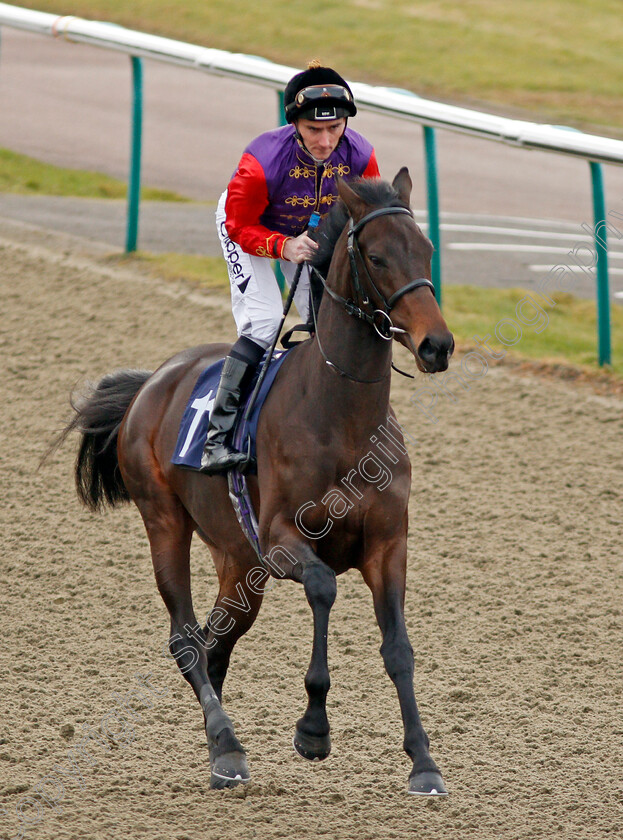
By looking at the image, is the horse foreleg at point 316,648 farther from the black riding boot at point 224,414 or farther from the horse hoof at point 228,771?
the black riding boot at point 224,414

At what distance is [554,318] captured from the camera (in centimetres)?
973

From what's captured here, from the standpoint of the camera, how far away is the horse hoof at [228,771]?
13.4 ft

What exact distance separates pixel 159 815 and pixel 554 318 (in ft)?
21.3

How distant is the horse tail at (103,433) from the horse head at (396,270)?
1791mm

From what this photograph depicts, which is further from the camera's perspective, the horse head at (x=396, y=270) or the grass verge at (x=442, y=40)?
the grass verge at (x=442, y=40)

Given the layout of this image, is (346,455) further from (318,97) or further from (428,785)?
(318,97)

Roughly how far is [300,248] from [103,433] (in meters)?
1.63

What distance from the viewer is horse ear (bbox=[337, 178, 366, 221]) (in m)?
3.71

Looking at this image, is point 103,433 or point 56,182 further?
point 56,182

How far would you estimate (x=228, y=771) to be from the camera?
161 inches

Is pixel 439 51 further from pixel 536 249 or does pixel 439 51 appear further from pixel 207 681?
pixel 207 681

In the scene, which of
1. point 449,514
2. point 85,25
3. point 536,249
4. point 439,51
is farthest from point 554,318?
point 439,51

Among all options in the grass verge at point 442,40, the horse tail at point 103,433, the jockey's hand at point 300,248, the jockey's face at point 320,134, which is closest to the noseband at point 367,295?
the jockey's hand at point 300,248

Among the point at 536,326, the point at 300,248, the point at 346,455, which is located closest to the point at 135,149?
the point at 536,326
